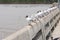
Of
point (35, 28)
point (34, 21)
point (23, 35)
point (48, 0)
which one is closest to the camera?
point (23, 35)

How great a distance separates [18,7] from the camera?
66062 millimetres

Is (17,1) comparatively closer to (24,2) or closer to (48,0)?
(24,2)

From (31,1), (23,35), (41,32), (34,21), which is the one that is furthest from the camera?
(31,1)

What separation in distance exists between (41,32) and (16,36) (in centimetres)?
325

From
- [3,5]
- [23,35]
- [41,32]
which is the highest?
[23,35]

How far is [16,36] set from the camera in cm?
528

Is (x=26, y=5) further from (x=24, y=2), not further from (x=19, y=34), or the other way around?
(x=19, y=34)

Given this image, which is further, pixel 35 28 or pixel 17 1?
pixel 17 1

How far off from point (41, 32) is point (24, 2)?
2503 inches

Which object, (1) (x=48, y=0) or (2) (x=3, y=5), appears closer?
(1) (x=48, y=0)

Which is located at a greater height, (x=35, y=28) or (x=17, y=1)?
(x=35, y=28)

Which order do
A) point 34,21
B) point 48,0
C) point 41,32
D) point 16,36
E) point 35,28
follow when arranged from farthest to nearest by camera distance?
1. point 48,0
2. point 41,32
3. point 34,21
4. point 35,28
5. point 16,36

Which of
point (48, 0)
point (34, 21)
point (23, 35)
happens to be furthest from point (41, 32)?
point (48, 0)

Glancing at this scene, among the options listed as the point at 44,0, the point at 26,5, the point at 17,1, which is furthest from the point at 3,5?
the point at 44,0
